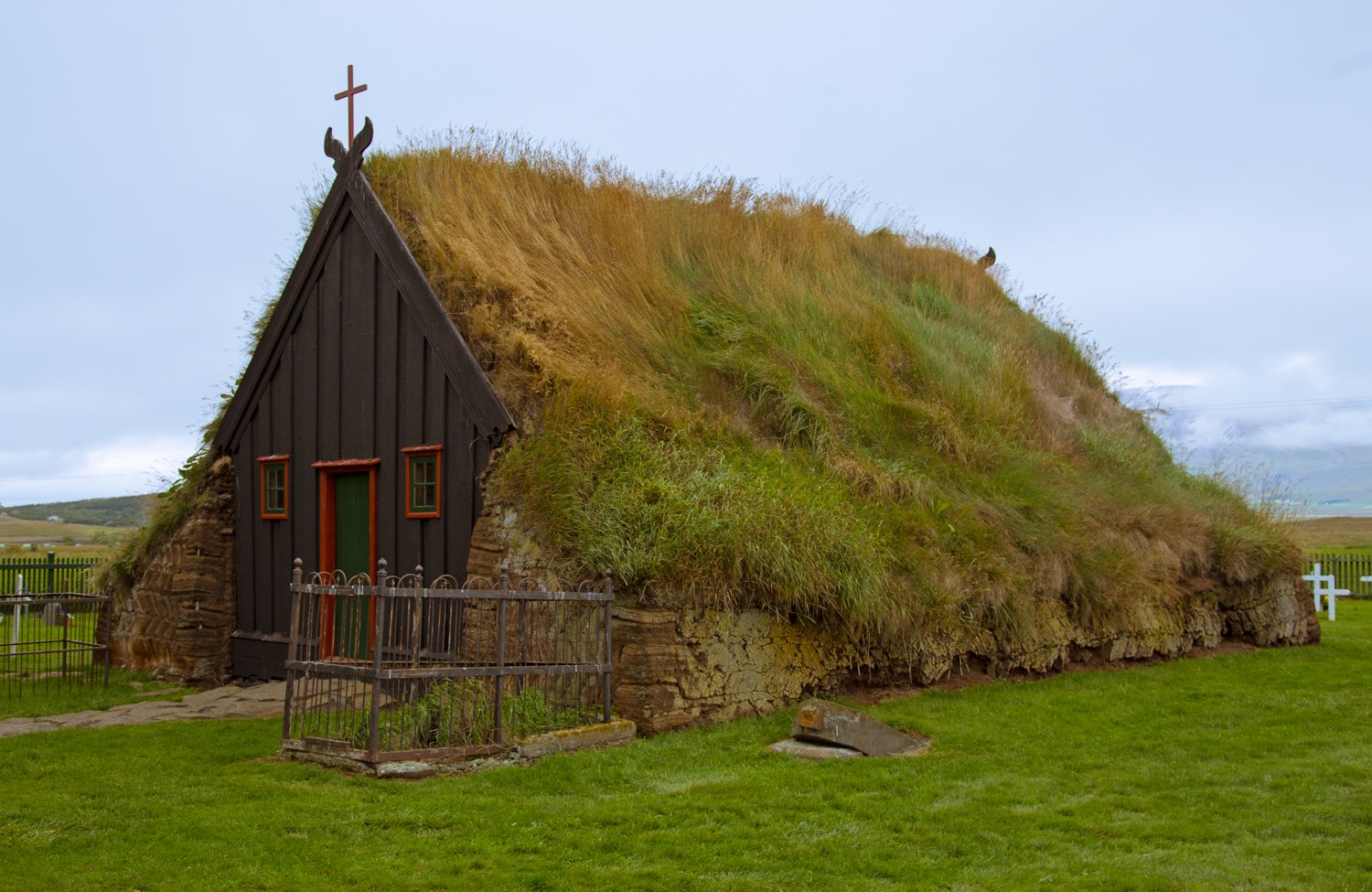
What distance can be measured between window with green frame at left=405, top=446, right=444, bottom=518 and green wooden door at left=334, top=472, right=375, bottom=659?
756 millimetres

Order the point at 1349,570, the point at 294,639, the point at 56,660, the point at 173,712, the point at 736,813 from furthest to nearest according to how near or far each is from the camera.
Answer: the point at 1349,570 < the point at 56,660 < the point at 173,712 < the point at 294,639 < the point at 736,813

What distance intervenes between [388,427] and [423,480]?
35.1 inches

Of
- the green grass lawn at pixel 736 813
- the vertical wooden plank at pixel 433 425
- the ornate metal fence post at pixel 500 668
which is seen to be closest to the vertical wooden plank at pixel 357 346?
the vertical wooden plank at pixel 433 425

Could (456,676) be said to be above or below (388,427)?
below

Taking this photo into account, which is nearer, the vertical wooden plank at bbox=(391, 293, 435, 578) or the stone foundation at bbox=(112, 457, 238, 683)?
the vertical wooden plank at bbox=(391, 293, 435, 578)

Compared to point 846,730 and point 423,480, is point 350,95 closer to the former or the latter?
point 423,480

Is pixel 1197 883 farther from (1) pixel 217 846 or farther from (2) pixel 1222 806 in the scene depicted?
(1) pixel 217 846

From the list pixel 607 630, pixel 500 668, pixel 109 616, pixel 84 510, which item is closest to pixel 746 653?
pixel 607 630

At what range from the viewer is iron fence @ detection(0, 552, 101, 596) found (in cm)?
2273

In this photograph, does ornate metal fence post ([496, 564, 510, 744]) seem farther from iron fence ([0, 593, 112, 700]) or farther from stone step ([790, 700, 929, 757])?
iron fence ([0, 593, 112, 700])

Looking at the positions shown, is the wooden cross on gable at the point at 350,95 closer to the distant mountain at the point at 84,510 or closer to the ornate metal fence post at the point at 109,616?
the ornate metal fence post at the point at 109,616

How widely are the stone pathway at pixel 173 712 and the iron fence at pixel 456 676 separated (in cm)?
230

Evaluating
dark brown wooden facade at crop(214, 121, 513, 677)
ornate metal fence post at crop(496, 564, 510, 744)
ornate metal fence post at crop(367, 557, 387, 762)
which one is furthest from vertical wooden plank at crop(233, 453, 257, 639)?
ornate metal fence post at crop(367, 557, 387, 762)

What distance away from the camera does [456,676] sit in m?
8.66
